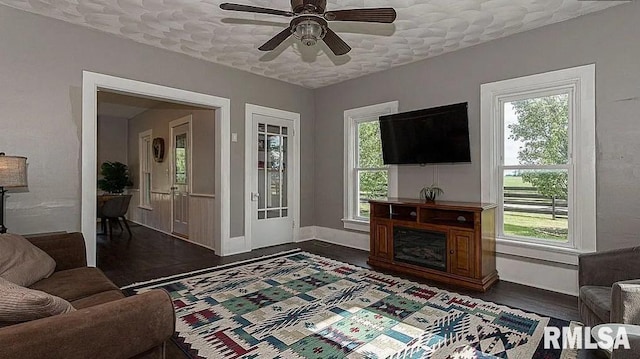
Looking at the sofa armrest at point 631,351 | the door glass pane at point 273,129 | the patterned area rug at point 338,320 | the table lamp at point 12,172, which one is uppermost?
the door glass pane at point 273,129

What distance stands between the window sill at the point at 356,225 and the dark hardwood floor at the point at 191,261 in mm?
341

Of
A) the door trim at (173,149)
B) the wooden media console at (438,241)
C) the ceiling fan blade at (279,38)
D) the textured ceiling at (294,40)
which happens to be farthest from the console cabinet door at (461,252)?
the door trim at (173,149)

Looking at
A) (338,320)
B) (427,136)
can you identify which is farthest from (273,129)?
(338,320)

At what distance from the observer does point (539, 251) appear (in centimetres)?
343

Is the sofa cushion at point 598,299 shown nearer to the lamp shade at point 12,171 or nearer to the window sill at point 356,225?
the window sill at point 356,225

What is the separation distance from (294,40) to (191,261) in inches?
125

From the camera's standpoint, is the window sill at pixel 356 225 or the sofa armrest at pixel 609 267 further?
the window sill at pixel 356 225

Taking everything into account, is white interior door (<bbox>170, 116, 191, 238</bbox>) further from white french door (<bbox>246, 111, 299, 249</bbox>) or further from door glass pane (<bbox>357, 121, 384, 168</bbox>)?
door glass pane (<bbox>357, 121, 384, 168</bbox>)

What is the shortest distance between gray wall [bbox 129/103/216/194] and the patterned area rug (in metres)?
2.34

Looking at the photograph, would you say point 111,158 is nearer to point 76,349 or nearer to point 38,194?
point 38,194

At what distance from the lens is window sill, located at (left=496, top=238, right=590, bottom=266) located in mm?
3239

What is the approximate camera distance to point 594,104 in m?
3.13

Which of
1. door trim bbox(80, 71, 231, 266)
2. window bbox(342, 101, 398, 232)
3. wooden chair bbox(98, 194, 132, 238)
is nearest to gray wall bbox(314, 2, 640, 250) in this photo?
window bbox(342, 101, 398, 232)

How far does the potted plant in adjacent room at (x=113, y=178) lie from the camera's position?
7.96 m
